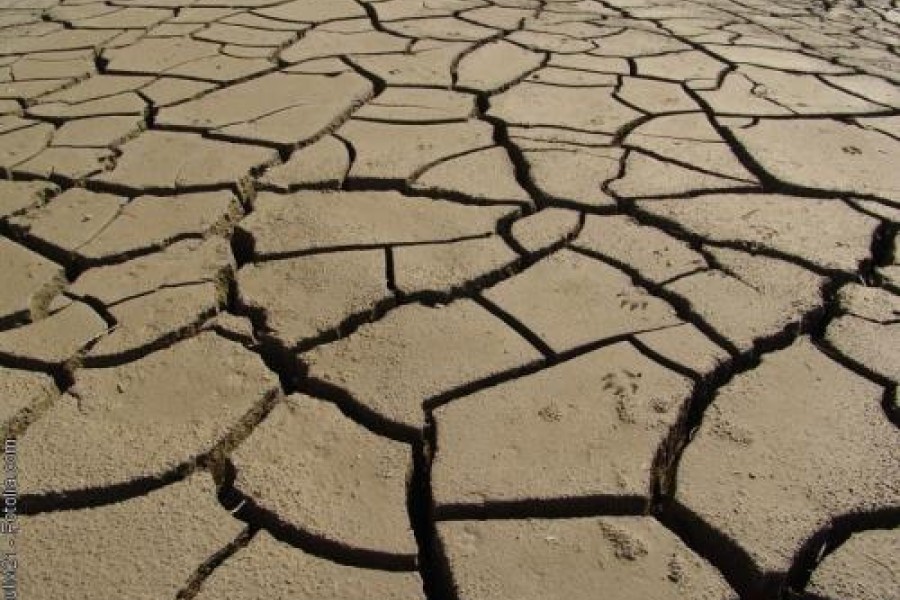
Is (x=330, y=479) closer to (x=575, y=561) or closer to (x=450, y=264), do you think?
(x=575, y=561)

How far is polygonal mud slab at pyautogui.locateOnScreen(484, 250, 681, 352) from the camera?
1634 millimetres

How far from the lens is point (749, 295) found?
1.72 m

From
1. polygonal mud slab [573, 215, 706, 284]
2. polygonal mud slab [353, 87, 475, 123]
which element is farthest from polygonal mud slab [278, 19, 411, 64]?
polygonal mud slab [573, 215, 706, 284]

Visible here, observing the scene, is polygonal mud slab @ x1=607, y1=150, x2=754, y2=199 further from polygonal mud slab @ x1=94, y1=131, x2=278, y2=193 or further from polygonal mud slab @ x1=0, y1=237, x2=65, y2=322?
polygonal mud slab @ x1=0, y1=237, x2=65, y2=322

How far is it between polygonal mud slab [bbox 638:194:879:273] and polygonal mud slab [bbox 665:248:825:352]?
7 centimetres

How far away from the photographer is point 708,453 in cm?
134

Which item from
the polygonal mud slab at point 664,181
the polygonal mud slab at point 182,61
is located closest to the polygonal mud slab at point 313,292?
the polygonal mud slab at point 664,181

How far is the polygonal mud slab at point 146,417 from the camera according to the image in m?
1.34

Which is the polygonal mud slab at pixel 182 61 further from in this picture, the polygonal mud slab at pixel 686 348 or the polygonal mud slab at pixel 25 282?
the polygonal mud slab at pixel 686 348

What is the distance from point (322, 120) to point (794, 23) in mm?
2493

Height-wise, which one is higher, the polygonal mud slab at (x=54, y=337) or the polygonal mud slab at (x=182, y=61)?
the polygonal mud slab at (x=182, y=61)

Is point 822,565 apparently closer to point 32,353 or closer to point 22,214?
point 32,353

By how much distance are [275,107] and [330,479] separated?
5.63 ft

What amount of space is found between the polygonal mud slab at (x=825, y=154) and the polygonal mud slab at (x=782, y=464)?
81 centimetres
